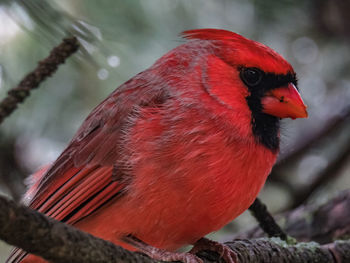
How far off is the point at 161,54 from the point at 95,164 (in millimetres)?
1014

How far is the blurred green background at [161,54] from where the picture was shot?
247cm

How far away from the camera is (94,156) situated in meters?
2.01

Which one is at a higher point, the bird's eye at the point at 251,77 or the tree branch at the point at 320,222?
the bird's eye at the point at 251,77

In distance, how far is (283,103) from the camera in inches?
78.3

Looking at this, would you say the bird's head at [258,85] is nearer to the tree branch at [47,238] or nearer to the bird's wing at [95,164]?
the bird's wing at [95,164]

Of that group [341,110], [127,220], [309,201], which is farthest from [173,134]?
[341,110]

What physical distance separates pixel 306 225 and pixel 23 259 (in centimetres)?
140

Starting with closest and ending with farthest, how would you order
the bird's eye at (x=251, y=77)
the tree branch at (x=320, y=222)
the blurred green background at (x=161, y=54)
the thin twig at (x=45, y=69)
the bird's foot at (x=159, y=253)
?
the thin twig at (x=45, y=69) < the bird's foot at (x=159, y=253) < the bird's eye at (x=251, y=77) < the blurred green background at (x=161, y=54) < the tree branch at (x=320, y=222)

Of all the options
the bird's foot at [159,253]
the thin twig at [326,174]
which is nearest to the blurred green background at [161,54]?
the thin twig at [326,174]

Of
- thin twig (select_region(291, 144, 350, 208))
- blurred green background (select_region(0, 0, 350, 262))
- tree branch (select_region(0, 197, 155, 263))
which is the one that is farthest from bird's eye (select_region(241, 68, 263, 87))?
thin twig (select_region(291, 144, 350, 208))

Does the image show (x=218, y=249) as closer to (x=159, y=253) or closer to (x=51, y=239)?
(x=159, y=253)

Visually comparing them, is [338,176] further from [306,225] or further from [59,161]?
[59,161]

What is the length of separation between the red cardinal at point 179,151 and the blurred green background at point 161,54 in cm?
24

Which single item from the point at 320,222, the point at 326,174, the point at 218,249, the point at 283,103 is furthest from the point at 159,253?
the point at 326,174
